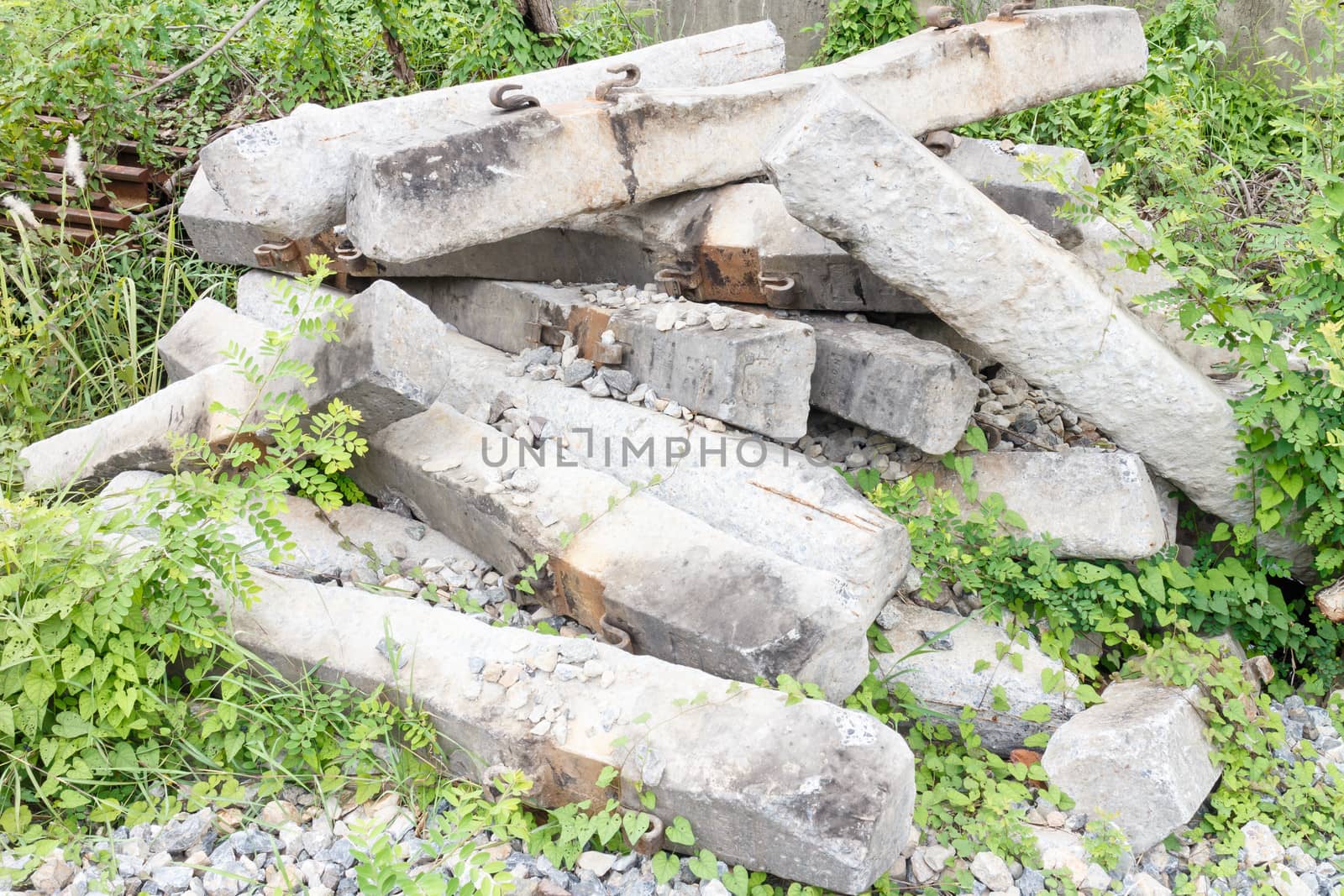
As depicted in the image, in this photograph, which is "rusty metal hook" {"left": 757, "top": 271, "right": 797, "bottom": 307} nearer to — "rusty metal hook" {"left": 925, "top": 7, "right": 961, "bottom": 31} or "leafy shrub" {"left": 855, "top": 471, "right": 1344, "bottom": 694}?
"leafy shrub" {"left": 855, "top": 471, "right": 1344, "bottom": 694}

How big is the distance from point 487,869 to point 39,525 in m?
1.40

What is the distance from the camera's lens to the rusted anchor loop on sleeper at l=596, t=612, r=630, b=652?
2.59 m

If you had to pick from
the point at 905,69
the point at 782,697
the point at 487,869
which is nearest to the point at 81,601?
the point at 487,869

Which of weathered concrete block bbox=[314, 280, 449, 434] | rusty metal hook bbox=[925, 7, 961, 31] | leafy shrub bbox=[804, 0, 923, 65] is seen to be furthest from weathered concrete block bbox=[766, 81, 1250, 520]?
leafy shrub bbox=[804, 0, 923, 65]

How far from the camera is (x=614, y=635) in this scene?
2607 mm

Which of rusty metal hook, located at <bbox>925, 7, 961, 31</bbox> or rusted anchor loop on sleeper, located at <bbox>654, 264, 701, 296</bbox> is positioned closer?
rusted anchor loop on sleeper, located at <bbox>654, 264, 701, 296</bbox>

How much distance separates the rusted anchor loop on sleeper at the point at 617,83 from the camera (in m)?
3.25

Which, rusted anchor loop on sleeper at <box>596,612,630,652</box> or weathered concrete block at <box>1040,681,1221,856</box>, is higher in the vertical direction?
rusted anchor loop on sleeper at <box>596,612,630,652</box>

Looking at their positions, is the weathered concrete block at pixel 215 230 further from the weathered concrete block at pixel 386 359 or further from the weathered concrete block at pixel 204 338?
the weathered concrete block at pixel 386 359

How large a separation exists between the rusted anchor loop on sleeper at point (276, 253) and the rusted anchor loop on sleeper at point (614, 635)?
197 centimetres

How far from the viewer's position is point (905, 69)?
12.1 feet

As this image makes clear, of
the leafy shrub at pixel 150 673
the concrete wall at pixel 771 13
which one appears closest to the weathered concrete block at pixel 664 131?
the leafy shrub at pixel 150 673

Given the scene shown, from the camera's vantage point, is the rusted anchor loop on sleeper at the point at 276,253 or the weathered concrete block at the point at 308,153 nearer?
the weathered concrete block at the point at 308,153

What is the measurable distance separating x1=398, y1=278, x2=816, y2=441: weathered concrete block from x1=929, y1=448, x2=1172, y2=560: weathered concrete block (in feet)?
2.01
